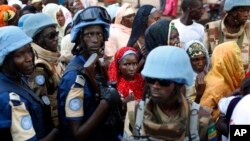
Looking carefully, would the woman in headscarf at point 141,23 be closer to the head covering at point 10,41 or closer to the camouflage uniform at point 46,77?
the camouflage uniform at point 46,77

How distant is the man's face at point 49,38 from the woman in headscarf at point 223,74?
1.27 m

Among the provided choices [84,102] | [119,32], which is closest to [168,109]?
[84,102]

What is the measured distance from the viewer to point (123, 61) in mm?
4477

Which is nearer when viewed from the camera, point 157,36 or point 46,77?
point 46,77

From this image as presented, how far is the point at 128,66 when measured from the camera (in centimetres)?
446

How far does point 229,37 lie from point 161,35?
1.17 metres

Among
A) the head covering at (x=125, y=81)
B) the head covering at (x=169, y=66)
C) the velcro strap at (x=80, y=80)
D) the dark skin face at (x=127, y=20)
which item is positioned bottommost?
the head covering at (x=125, y=81)

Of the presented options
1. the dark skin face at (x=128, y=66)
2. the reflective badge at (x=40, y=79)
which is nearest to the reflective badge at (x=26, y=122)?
the reflective badge at (x=40, y=79)

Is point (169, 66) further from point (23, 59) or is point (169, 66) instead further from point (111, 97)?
point (23, 59)

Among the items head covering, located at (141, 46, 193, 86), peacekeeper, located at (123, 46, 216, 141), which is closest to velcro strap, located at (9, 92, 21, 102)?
peacekeeper, located at (123, 46, 216, 141)

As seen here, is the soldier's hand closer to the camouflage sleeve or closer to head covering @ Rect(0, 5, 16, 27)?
the camouflage sleeve

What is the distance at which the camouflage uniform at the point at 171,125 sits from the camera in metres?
2.80

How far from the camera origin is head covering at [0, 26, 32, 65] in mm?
3092

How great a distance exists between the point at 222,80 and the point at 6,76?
1.85 m
